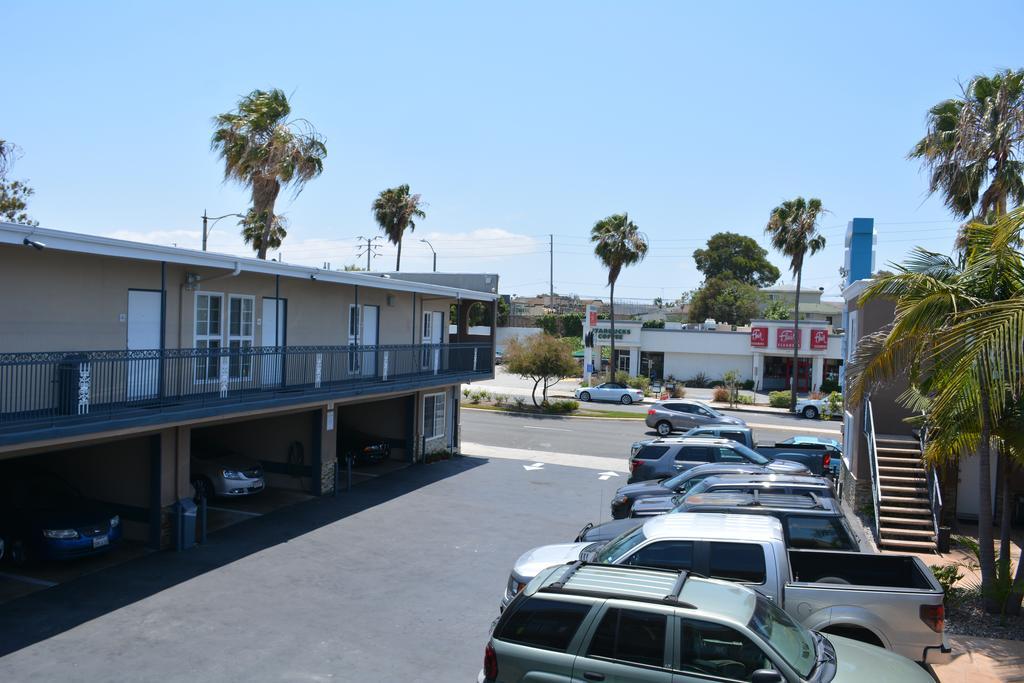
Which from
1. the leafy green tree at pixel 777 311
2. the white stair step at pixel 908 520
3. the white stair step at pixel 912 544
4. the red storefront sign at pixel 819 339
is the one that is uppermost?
the leafy green tree at pixel 777 311

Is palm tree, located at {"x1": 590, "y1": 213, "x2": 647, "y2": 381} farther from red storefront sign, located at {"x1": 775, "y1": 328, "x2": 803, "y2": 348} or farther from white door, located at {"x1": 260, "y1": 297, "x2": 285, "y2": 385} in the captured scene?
white door, located at {"x1": 260, "y1": 297, "x2": 285, "y2": 385}

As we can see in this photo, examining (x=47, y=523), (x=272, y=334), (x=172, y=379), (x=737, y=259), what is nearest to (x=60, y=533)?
(x=47, y=523)

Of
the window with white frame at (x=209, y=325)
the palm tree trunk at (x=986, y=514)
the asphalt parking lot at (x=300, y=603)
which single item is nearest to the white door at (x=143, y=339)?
the window with white frame at (x=209, y=325)

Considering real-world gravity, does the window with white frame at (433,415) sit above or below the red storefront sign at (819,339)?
below

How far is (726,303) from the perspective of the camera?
83625 mm

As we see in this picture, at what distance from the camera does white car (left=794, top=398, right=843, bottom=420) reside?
4347cm

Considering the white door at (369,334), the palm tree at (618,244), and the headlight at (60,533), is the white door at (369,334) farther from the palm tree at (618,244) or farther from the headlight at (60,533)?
the palm tree at (618,244)

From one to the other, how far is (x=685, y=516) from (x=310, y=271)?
1089 cm

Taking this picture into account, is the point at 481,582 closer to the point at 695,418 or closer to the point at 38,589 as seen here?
the point at 38,589

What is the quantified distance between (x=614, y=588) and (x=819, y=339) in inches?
1989

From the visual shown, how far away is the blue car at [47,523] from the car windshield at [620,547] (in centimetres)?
896

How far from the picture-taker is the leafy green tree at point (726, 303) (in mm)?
82438

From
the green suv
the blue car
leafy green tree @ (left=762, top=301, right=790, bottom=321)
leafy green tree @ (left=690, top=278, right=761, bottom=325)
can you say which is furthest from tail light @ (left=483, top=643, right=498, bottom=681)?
leafy green tree @ (left=690, top=278, right=761, bottom=325)

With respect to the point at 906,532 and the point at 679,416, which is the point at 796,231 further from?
the point at 906,532
